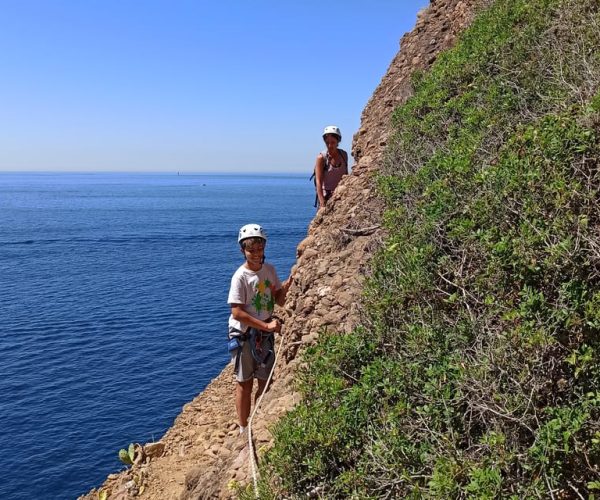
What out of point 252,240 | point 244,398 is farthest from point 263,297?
point 244,398

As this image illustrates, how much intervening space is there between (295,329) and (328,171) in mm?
4450

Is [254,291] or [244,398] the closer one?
[254,291]

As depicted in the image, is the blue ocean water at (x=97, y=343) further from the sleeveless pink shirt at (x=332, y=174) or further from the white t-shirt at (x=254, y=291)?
the white t-shirt at (x=254, y=291)

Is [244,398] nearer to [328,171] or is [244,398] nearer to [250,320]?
[250,320]

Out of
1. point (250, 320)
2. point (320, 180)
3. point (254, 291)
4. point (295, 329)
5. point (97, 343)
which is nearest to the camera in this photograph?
point (250, 320)

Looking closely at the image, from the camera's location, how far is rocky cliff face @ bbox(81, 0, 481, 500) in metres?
6.18

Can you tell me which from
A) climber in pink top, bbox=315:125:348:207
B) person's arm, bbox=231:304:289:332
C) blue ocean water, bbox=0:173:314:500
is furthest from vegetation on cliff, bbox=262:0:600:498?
blue ocean water, bbox=0:173:314:500

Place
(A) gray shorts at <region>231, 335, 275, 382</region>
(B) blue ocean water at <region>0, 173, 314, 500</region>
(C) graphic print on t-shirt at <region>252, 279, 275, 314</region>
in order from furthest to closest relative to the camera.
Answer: (B) blue ocean water at <region>0, 173, 314, 500</region> < (A) gray shorts at <region>231, 335, 275, 382</region> < (C) graphic print on t-shirt at <region>252, 279, 275, 314</region>

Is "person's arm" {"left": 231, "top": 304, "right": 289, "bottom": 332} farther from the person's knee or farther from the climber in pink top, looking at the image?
the climber in pink top

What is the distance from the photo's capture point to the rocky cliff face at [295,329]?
20.3 feet

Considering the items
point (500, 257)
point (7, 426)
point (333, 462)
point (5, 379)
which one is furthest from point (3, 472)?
point (500, 257)

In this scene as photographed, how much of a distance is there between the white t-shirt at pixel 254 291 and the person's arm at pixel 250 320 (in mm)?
82

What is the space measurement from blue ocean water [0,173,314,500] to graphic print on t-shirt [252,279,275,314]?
15350 millimetres

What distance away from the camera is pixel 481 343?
424 centimetres
